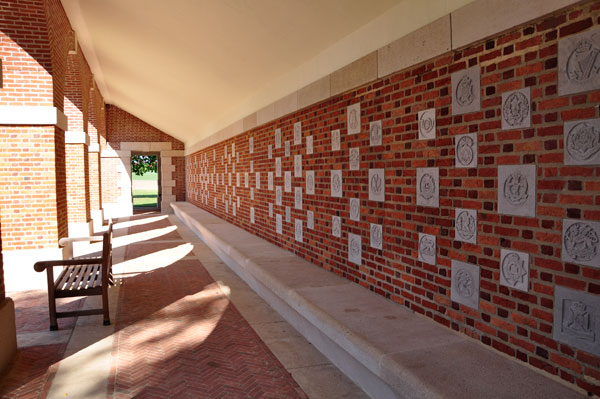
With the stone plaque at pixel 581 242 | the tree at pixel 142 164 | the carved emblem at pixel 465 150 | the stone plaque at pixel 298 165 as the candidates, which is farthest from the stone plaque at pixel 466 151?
the tree at pixel 142 164

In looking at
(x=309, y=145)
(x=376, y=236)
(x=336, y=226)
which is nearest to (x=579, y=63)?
(x=376, y=236)

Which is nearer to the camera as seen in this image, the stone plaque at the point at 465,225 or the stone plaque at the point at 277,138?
the stone plaque at the point at 465,225

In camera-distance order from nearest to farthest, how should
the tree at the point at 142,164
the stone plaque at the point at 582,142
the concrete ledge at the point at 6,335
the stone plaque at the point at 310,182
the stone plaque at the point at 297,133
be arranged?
the stone plaque at the point at 582,142
the concrete ledge at the point at 6,335
the stone plaque at the point at 310,182
the stone plaque at the point at 297,133
the tree at the point at 142,164

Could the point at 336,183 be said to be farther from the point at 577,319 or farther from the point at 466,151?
the point at 577,319

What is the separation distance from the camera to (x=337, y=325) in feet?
11.2

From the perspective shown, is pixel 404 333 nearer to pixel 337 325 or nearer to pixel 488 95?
pixel 337 325

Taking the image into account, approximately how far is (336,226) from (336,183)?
49 cm

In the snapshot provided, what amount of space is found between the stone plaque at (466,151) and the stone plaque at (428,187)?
0.80 feet

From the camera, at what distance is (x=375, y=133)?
4.31 m

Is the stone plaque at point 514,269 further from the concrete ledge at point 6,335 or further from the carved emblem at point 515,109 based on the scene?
the concrete ledge at point 6,335

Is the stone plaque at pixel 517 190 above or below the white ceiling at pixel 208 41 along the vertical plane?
below

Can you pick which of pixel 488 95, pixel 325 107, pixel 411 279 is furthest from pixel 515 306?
pixel 325 107

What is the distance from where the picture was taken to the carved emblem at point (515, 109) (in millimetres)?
Answer: 2699

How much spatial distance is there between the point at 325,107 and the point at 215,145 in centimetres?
802
